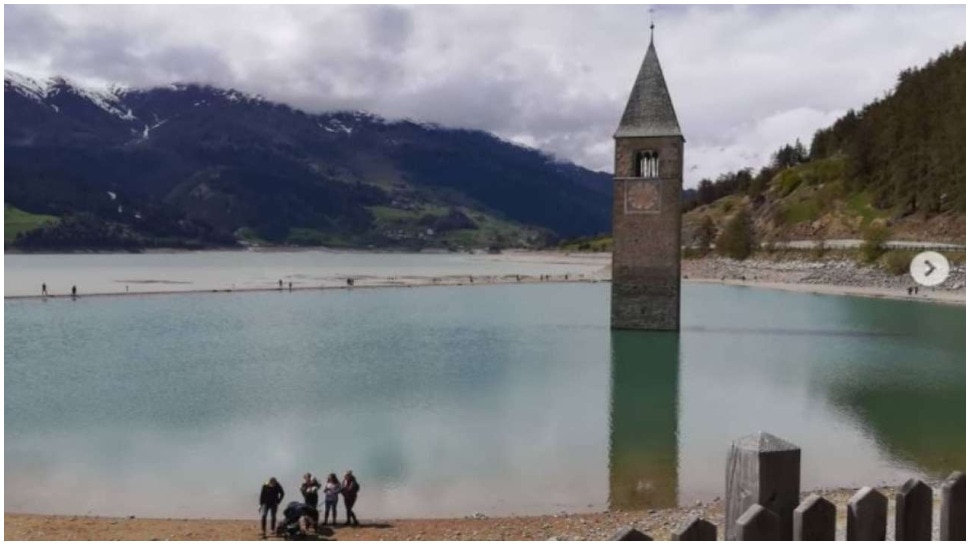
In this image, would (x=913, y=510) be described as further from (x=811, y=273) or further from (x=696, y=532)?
(x=811, y=273)

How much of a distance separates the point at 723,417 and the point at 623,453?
18.4ft

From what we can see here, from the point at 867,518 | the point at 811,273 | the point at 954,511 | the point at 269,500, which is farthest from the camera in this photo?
the point at 811,273

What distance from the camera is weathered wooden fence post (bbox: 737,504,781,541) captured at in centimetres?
496

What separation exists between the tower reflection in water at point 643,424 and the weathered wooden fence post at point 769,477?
11.7 metres

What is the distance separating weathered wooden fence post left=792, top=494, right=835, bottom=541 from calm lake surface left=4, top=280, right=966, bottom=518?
11604mm

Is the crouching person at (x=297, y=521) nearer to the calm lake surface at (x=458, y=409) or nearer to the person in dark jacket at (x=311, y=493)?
the person in dark jacket at (x=311, y=493)

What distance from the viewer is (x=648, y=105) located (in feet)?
150

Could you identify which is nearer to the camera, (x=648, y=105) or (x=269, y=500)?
(x=269, y=500)

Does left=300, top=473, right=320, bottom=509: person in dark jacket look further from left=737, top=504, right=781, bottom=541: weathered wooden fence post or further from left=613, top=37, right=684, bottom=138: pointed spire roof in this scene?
left=613, top=37, right=684, bottom=138: pointed spire roof

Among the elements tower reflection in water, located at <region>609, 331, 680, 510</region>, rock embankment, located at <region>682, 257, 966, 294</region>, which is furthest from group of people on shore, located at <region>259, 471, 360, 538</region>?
rock embankment, located at <region>682, 257, 966, 294</region>

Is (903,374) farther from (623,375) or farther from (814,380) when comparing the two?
(623,375)

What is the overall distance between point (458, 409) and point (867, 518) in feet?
70.6

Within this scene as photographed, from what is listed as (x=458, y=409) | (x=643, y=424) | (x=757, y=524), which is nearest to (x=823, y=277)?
(x=643, y=424)

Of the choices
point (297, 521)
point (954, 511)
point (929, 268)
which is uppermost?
point (929, 268)
